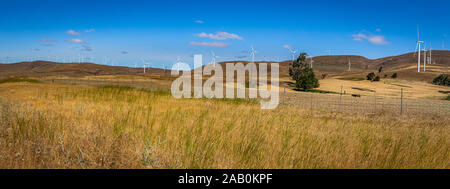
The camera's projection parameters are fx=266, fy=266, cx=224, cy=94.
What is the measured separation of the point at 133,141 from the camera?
15.3ft

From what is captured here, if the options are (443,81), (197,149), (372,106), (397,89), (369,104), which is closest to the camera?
(197,149)

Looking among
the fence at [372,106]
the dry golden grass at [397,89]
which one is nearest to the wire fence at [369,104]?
the fence at [372,106]

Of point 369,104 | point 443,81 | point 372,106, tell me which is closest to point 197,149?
point 372,106

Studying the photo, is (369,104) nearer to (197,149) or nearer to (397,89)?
(197,149)

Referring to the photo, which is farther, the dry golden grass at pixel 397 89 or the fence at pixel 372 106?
the dry golden grass at pixel 397 89

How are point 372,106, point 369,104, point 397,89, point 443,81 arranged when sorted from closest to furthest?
point 372,106, point 369,104, point 397,89, point 443,81

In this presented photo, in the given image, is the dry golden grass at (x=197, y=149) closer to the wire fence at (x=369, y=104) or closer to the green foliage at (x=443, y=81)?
the wire fence at (x=369, y=104)

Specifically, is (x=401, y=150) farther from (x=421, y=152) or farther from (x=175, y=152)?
(x=175, y=152)

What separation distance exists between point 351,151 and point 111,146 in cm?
412

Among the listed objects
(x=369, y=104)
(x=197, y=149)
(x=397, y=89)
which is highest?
(x=197, y=149)

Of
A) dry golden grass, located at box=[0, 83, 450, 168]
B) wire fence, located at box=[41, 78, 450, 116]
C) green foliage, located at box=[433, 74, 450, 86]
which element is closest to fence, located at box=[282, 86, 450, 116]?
wire fence, located at box=[41, 78, 450, 116]

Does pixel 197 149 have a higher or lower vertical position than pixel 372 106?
higher

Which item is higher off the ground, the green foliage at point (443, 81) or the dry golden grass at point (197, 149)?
the green foliage at point (443, 81)
